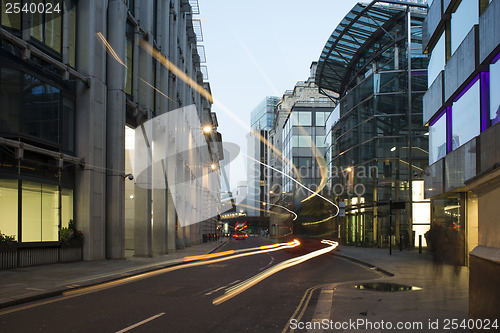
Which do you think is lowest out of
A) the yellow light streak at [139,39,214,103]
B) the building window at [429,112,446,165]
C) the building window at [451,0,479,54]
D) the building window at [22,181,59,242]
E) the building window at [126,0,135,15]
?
the building window at [22,181,59,242]

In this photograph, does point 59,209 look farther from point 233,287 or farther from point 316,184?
point 316,184

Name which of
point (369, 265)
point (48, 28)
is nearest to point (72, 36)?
point (48, 28)

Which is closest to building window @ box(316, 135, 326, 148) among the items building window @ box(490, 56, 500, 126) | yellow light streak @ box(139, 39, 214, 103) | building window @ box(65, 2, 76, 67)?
yellow light streak @ box(139, 39, 214, 103)

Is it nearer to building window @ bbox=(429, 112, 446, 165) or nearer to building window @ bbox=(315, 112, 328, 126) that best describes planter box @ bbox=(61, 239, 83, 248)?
building window @ bbox=(429, 112, 446, 165)

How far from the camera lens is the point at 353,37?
153 ft

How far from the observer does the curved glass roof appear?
1656 inches

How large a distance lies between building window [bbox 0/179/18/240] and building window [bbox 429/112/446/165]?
20717mm

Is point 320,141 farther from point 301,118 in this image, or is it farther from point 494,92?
point 494,92

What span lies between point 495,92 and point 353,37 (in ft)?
100

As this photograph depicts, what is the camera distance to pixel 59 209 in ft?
70.2

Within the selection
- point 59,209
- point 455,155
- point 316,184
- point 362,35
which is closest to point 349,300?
point 455,155

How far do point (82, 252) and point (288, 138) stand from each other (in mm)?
76359

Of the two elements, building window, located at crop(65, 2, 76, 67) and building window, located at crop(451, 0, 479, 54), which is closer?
building window, located at crop(451, 0, 479, 54)

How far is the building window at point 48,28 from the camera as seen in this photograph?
64.5 feet
